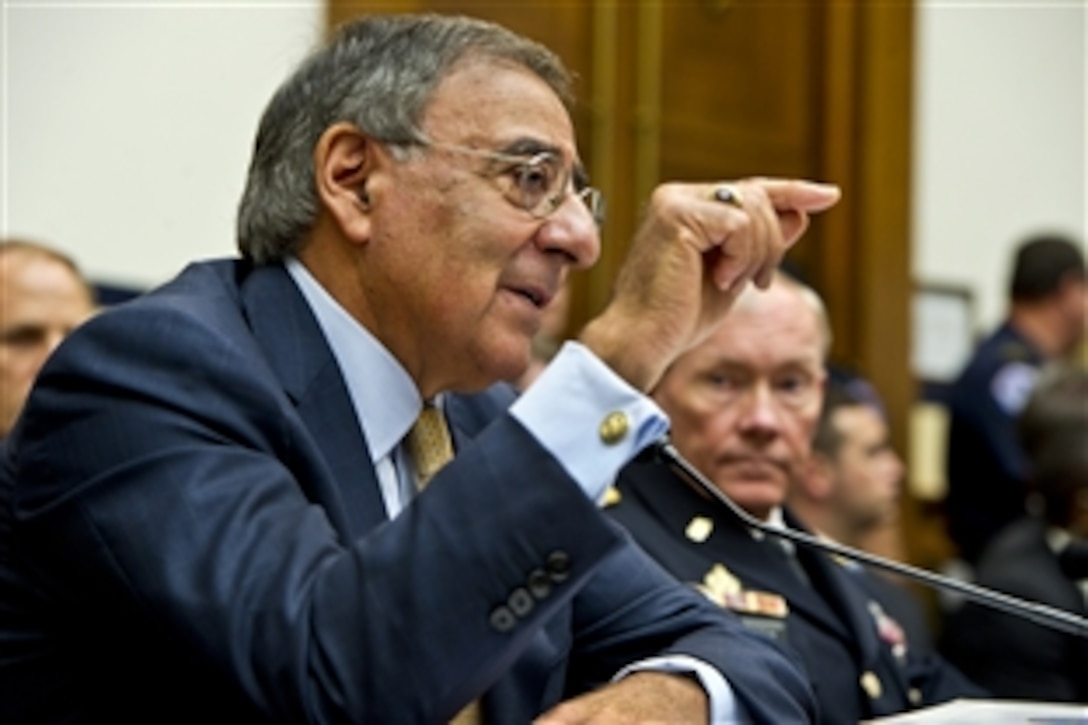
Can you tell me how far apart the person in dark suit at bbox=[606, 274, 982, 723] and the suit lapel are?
104 cm

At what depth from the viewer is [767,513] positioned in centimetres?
329

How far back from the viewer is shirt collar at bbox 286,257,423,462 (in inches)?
80.0

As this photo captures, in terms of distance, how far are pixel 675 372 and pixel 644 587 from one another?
1.21 meters

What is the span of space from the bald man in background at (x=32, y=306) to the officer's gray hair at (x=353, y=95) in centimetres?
138

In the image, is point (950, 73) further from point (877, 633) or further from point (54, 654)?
point (54, 654)

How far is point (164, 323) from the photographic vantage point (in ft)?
5.96

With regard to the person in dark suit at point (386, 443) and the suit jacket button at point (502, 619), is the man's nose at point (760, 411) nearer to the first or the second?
the person in dark suit at point (386, 443)

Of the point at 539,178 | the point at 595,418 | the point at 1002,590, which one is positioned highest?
the point at 539,178

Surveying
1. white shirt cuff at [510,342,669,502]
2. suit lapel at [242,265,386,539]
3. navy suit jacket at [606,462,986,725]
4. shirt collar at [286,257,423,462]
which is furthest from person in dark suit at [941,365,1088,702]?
white shirt cuff at [510,342,669,502]

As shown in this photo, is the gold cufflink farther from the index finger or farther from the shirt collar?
the index finger

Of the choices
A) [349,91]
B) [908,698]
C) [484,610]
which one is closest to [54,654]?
[484,610]

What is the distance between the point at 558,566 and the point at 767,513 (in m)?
1.71

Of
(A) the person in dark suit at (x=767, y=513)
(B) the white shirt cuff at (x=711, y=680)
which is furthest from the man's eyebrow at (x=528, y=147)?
(A) the person in dark suit at (x=767, y=513)

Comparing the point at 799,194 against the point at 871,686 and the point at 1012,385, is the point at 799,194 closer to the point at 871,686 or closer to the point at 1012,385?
the point at 871,686
